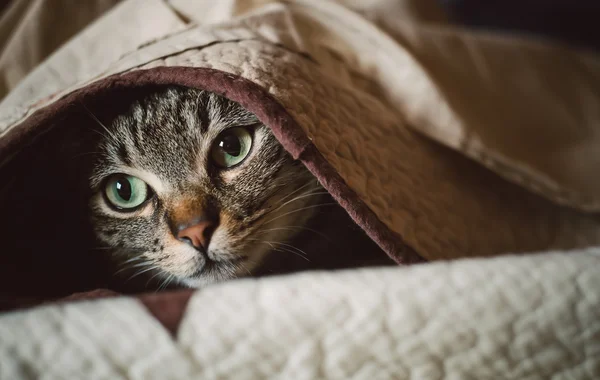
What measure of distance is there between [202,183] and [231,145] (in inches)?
3.0

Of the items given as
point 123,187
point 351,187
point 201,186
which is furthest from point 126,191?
point 351,187

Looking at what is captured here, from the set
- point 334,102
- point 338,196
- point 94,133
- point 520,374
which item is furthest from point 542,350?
point 94,133

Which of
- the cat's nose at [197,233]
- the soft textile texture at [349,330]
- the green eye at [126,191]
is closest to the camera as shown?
the soft textile texture at [349,330]

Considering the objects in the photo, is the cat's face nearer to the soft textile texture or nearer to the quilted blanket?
the quilted blanket

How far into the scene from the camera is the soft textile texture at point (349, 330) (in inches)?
15.7

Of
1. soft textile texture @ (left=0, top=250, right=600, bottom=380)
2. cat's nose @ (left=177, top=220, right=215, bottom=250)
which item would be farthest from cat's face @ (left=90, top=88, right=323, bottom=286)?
soft textile texture @ (left=0, top=250, right=600, bottom=380)

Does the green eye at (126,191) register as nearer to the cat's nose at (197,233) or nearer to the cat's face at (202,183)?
the cat's face at (202,183)

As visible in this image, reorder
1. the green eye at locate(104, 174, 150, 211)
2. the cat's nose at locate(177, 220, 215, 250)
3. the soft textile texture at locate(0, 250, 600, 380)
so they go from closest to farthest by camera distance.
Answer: the soft textile texture at locate(0, 250, 600, 380), the cat's nose at locate(177, 220, 215, 250), the green eye at locate(104, 174, 150, 211)

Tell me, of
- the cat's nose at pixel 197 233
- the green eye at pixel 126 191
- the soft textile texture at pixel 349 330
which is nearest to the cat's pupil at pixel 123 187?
the green eye at pixel 126 191

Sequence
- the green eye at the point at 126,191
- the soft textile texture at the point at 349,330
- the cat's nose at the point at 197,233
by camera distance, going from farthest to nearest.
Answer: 1. the green eye at the point at 126,191
2. the cat's nose at the point at 197,233
3. the soft textile texture at the point at 349,330

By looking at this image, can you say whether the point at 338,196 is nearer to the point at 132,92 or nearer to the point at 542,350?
the point at 542,350

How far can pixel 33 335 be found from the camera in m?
0.40

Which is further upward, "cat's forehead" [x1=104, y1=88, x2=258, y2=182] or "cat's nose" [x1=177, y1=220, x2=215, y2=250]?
"cat's forehead" [x1=104, y1=88, x2=258, y2=182]

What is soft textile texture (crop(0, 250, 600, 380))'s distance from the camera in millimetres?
399
